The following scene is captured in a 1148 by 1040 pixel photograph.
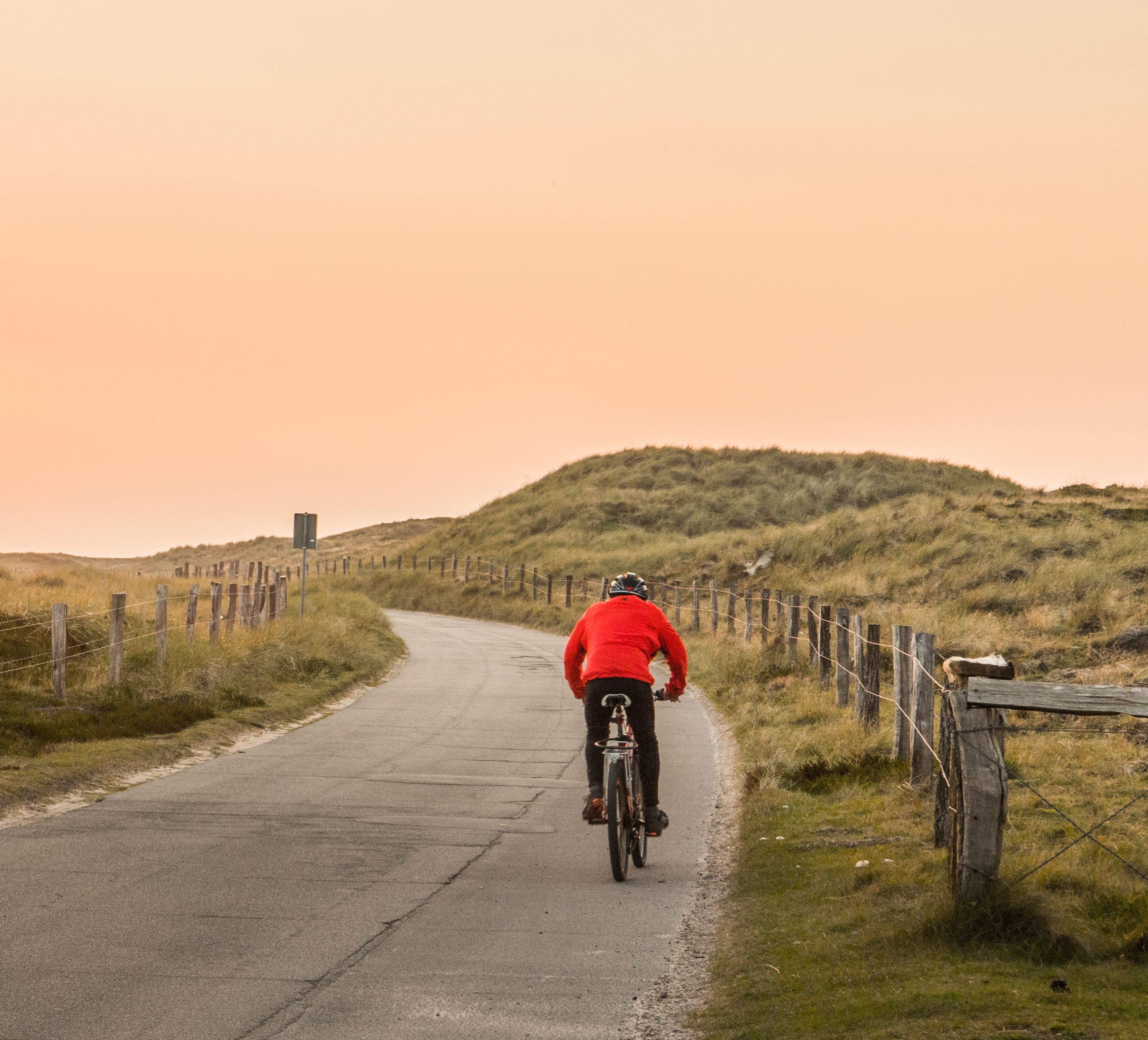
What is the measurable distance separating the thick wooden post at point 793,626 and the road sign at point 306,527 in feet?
57.1

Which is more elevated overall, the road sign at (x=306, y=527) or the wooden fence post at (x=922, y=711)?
the road sign at (x=306, y=527)

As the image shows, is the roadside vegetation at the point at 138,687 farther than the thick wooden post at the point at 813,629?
No

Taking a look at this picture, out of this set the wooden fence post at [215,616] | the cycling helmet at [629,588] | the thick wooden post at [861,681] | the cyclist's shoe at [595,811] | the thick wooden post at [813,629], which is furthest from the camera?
the wooden fence post at [215,616]

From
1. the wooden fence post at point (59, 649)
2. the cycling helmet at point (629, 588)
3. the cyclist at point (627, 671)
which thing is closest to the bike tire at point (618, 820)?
the cyclist at point (627, 671)

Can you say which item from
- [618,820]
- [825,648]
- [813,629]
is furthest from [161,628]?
[618,820]

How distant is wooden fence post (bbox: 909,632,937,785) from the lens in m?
11.5

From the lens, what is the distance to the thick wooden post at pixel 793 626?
74.5ft

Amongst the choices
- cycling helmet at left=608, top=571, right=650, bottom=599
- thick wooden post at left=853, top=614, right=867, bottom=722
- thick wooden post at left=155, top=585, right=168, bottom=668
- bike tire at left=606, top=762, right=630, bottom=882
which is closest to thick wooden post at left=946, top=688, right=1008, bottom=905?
bike tire at left=606, top=762, right=630, bottom=882

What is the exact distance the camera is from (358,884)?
870 cm

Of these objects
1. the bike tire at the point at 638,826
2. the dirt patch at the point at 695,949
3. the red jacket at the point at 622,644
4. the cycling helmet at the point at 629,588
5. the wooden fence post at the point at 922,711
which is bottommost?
the dirt patch at the point at 695,949

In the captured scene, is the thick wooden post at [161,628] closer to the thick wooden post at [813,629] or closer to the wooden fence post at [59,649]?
the wooden fence post at [59,649]

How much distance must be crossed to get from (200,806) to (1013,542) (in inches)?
1334

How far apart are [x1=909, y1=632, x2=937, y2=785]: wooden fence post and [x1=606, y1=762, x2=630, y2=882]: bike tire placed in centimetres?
352

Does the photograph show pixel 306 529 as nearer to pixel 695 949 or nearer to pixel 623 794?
pixel 623 794
